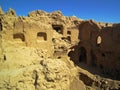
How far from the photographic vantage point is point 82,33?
3253 centimetres

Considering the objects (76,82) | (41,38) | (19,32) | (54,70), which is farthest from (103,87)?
(54,70)

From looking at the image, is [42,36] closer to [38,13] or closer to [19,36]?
[19,36]

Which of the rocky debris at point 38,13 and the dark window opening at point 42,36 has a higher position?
the rocky debris at point 38,13

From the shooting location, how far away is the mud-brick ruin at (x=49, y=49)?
34.3ft

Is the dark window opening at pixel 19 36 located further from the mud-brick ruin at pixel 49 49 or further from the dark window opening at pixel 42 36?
the dark window opening at pixel 42 36

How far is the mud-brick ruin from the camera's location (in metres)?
10.5

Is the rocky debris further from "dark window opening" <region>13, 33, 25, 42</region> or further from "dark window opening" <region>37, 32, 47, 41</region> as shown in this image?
"dark window opening" <region>13, 33, 25, 42</region>

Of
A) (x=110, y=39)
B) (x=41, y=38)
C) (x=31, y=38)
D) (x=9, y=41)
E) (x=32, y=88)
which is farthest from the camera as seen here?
(x=110, y=39)

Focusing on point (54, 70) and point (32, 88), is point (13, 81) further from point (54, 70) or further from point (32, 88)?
point (54, 70)

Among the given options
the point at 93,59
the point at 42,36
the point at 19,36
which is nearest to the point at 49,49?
the point at 42,36

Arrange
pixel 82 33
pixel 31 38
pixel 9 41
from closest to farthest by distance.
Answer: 1. pixel 9 41
2. pixel 31 38
3. pixel 82 33

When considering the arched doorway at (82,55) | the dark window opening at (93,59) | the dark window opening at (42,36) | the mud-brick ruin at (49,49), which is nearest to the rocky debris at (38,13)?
the mud-brick ruin at (49,49)

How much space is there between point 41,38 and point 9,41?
4.47m

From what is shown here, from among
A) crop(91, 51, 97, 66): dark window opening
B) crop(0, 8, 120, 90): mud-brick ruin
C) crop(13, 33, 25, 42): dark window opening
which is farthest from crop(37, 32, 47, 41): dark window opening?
crop(91, 51, 97, 66): dark window opening
